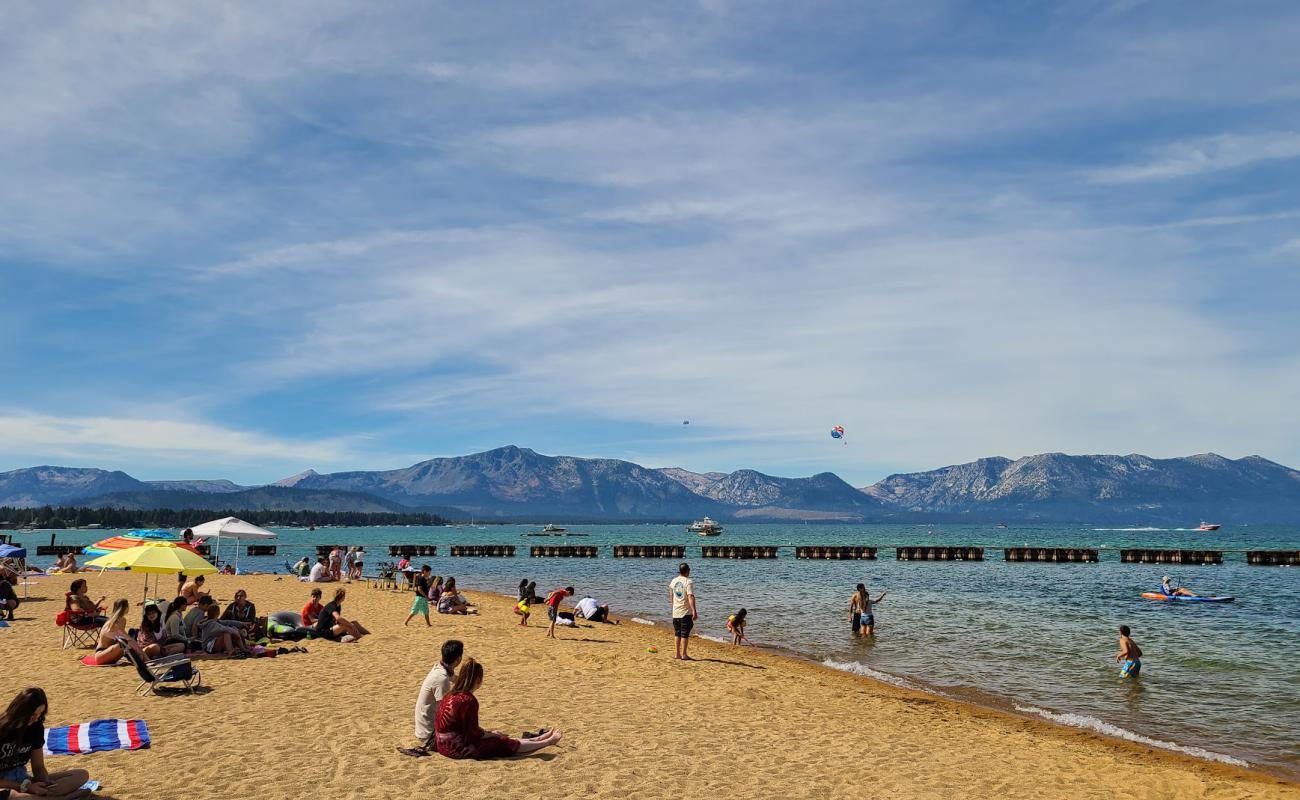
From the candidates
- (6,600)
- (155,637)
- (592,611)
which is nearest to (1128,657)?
(592,611)

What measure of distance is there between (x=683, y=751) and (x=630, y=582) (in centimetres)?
4016

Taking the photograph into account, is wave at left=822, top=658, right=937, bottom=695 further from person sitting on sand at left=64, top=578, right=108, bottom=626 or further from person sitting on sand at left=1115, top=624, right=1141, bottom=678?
person sitting on sand at left=64, top=578, right=108, bottom=626

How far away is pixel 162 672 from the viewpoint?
1177 cm

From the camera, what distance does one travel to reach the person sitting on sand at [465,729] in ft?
29.7

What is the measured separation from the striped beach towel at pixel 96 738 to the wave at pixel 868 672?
1346 cm

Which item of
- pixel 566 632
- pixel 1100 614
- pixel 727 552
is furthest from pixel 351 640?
pixel 727 552

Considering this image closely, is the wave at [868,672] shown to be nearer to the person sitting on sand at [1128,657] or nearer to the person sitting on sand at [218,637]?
the person sitting on sand at [1128,657]

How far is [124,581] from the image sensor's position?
39.1 meters

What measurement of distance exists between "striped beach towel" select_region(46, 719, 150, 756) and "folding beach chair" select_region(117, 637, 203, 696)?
7.52ft

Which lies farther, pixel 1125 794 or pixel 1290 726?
pixel 1290 726

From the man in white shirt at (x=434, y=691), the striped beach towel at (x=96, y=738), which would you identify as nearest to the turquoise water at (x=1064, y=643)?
the man in white shirt at (x=434, y=691)

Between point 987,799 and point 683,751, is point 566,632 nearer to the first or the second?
point 683,751

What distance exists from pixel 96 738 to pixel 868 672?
14.7m

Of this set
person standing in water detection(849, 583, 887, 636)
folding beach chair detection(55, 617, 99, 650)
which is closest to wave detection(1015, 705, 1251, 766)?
person standing in water detection(849, 583, 887, 636)
